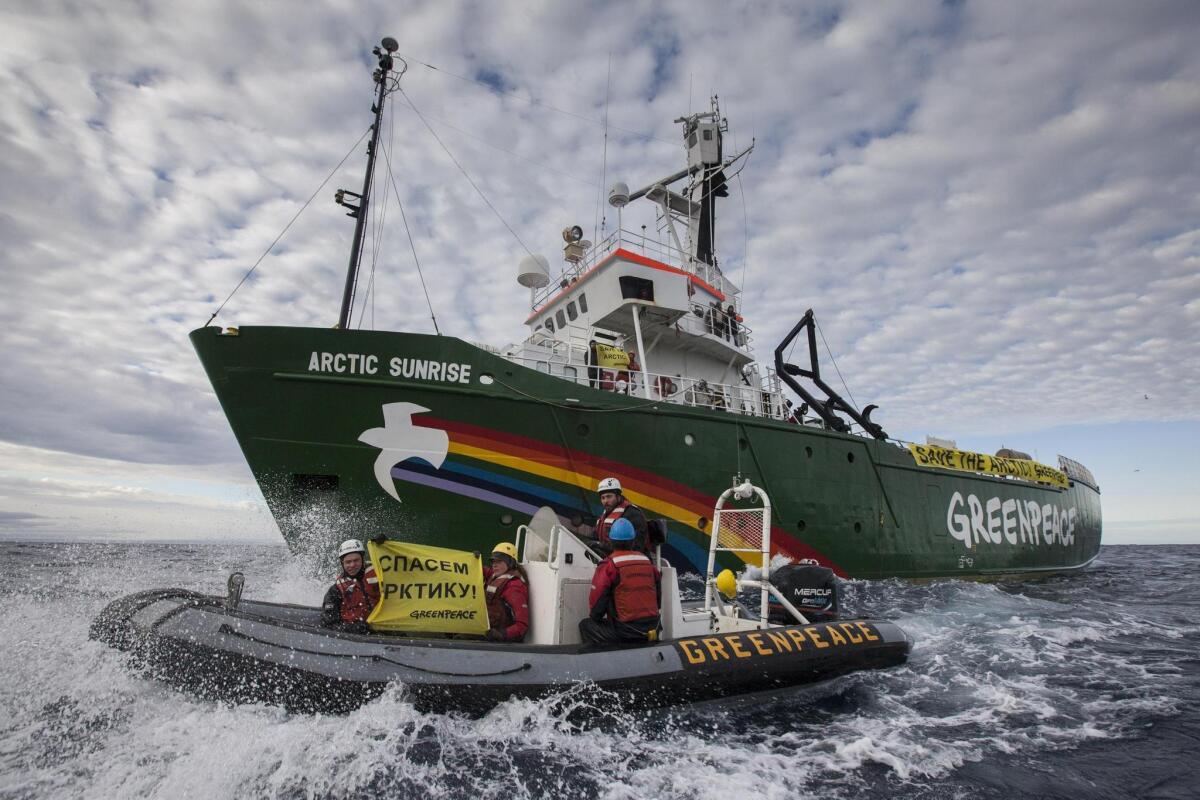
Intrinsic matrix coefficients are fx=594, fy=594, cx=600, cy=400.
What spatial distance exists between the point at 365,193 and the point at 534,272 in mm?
4789

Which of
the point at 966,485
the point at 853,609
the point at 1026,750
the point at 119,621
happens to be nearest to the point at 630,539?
the point at 1026,750

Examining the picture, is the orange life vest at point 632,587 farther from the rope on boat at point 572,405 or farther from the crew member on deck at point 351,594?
the rope on boat at point 572,405

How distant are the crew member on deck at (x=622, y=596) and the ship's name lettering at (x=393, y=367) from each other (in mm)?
5074

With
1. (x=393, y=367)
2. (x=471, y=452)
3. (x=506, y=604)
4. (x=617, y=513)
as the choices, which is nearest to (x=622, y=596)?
(x=617, y=513)

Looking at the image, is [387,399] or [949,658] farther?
[387,399]

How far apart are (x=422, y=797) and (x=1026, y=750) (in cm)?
435

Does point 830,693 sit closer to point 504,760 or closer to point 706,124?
point 504,760

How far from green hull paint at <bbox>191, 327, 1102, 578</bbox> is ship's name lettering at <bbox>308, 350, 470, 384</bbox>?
34 mm

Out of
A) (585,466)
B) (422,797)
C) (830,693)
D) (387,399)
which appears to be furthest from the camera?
(585,466)

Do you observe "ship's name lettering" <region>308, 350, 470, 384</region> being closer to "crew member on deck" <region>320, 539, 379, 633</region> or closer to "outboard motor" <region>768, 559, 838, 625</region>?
"crew member on deck" <region>320, 539, 379, 633</region>

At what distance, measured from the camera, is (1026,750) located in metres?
4.45

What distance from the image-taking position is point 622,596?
198 inches

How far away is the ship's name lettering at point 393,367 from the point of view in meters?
8.74

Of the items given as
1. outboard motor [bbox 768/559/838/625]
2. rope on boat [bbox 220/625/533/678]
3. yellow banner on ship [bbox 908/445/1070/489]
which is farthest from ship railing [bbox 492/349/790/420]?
rope on boat [bbox 220/625/533/678]
